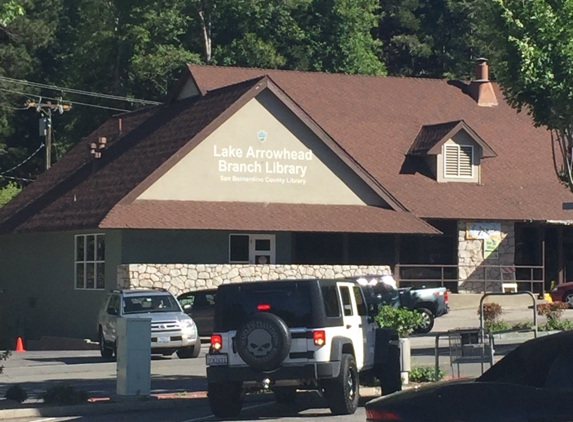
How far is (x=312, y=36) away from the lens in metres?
56.5

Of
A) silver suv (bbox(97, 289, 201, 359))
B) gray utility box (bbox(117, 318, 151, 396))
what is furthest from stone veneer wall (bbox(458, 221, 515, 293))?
gray utility box (bbox(117, 318, 151, 396))

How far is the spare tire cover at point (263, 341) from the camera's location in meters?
15.9

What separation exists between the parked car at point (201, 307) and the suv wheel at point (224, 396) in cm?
1488

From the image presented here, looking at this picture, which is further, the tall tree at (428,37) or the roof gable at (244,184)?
the tall tree at (428,37)

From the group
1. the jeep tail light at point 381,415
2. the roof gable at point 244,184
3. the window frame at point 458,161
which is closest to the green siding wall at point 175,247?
the roof gable at point 244,184

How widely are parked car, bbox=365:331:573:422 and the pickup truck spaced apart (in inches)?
822

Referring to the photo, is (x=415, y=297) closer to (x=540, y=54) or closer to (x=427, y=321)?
(x=427, y=321)

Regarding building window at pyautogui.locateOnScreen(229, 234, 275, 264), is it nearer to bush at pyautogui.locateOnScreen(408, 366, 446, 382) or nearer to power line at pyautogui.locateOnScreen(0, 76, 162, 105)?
bush at pyautogui.locateOnScreen(408, 366, 446, 382)

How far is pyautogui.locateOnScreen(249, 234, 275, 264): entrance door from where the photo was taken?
121 feet

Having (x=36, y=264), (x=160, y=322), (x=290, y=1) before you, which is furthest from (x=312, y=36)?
(x=160, y=322)

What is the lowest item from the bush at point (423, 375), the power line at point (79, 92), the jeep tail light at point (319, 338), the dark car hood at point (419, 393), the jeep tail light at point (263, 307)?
the bush at point (423, 375)

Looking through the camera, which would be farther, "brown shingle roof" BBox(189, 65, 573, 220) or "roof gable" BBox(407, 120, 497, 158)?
"roof gable" BBox(407, 120, 497, 158)

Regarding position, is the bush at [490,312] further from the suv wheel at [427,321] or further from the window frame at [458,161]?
the window frame at [458,161]

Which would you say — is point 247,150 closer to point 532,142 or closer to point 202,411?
point 532,142
